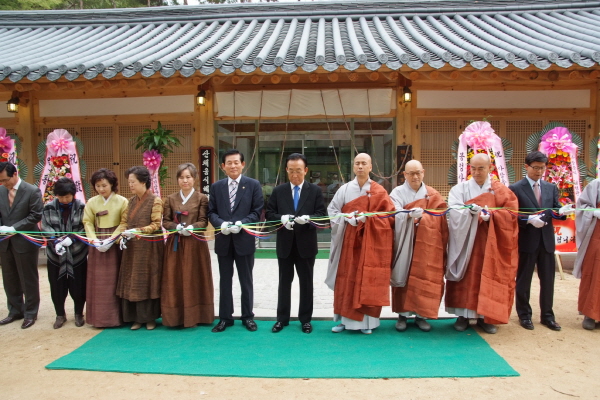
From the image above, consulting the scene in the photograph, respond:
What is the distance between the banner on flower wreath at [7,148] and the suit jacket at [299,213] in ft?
18.9

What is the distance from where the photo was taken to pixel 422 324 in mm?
4273

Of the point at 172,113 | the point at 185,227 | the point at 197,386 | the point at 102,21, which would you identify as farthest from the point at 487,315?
the point at 102,21

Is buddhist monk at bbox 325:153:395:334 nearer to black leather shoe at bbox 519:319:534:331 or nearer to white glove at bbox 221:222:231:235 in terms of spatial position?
white glove at bbox 221:222:231:235

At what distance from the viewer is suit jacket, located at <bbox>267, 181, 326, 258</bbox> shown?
13.9ft

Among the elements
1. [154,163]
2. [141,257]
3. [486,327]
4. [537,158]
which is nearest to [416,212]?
[486,327]

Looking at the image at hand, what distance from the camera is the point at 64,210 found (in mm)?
4625

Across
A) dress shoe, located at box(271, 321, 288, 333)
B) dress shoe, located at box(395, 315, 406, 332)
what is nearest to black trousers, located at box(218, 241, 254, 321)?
dress shoe, located at box(271, 321, 288, 333)

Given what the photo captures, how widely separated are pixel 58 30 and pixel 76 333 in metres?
8.13

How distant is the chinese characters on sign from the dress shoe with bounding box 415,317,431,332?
4791 millimetres

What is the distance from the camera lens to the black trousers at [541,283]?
14.5 ft

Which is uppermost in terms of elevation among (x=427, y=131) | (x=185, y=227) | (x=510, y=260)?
(x=427, y=131)

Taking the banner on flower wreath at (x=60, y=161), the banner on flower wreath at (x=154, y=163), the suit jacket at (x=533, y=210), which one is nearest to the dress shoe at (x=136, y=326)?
the banner on flower wreath at (x=154, y=163)

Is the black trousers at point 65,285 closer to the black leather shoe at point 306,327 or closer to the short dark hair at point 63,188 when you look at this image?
the short dark hair at point 63,188

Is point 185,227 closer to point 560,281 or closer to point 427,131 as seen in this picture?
point 427,131
